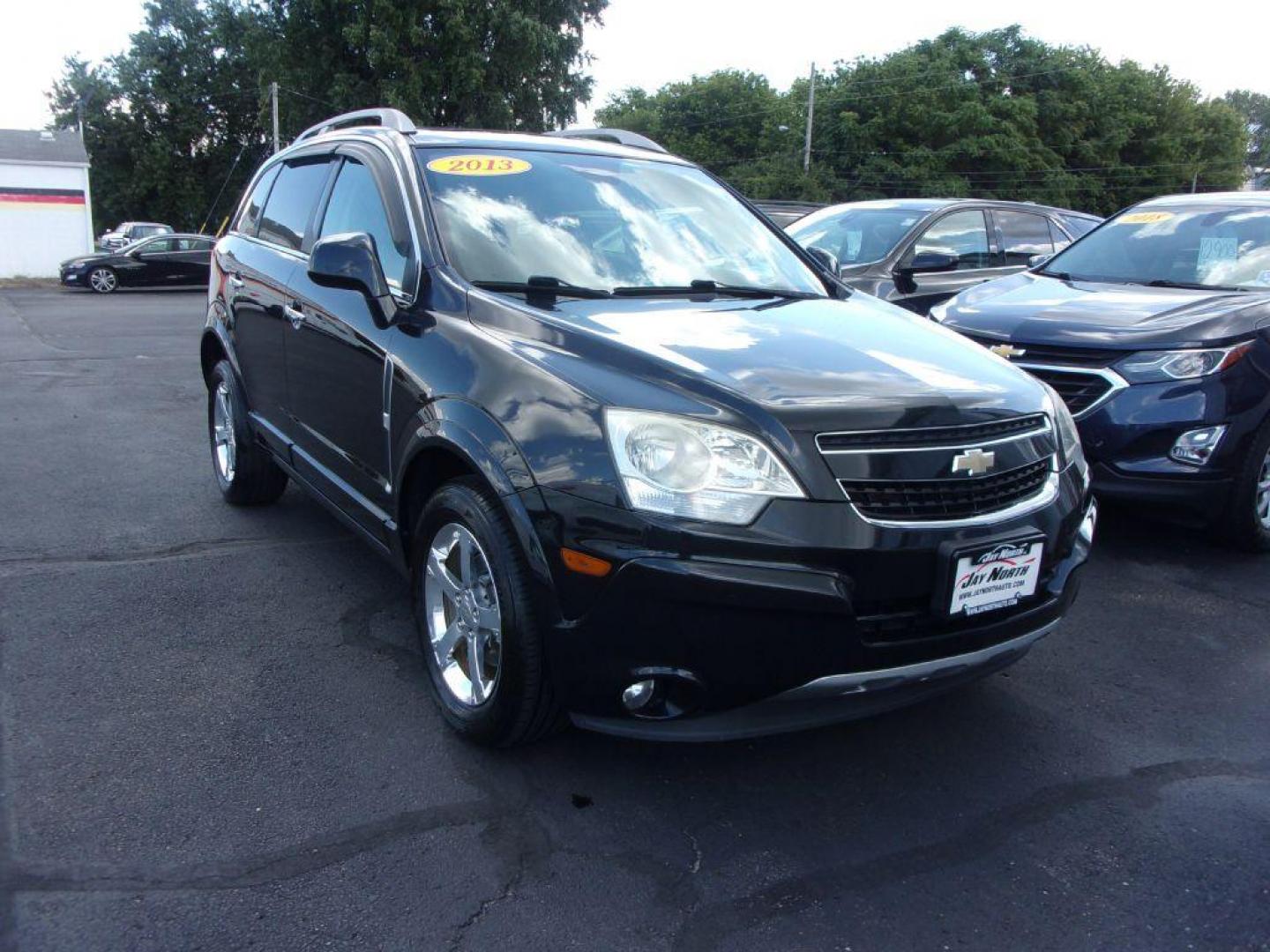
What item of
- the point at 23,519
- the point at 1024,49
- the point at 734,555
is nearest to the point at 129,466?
the point at 23,519

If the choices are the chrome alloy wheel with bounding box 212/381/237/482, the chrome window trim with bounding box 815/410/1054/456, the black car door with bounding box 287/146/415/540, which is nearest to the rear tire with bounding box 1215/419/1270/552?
the chrome window trim with bounding box 815/410/1054/456

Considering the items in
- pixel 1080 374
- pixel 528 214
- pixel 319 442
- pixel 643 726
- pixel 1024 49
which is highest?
pixel 1024 49

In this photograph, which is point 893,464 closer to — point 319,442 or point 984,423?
point 984,423

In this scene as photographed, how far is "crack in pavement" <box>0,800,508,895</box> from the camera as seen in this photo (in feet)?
8.18

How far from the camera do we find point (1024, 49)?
58.9 metres

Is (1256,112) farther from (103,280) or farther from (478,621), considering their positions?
(478,621)

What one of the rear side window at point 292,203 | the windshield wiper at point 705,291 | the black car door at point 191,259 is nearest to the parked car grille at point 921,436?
the windshield wiper at point 705,291

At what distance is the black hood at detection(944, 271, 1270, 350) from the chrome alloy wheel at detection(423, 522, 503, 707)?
10.6ft

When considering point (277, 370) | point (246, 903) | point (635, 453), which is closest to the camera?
point (246, 903)

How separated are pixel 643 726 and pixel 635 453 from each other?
2.29 feet

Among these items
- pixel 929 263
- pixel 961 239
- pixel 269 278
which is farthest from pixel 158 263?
pixel 269 278

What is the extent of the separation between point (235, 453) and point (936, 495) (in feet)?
12.7

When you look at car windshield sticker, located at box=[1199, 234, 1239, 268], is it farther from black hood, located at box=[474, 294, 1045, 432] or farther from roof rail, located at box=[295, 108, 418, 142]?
roof rail, located at box=[295, 108, 418, 142]

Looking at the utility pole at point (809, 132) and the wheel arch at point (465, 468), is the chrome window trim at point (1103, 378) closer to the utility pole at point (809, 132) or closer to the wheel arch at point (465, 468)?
the wheel arch at point (465, 468)
